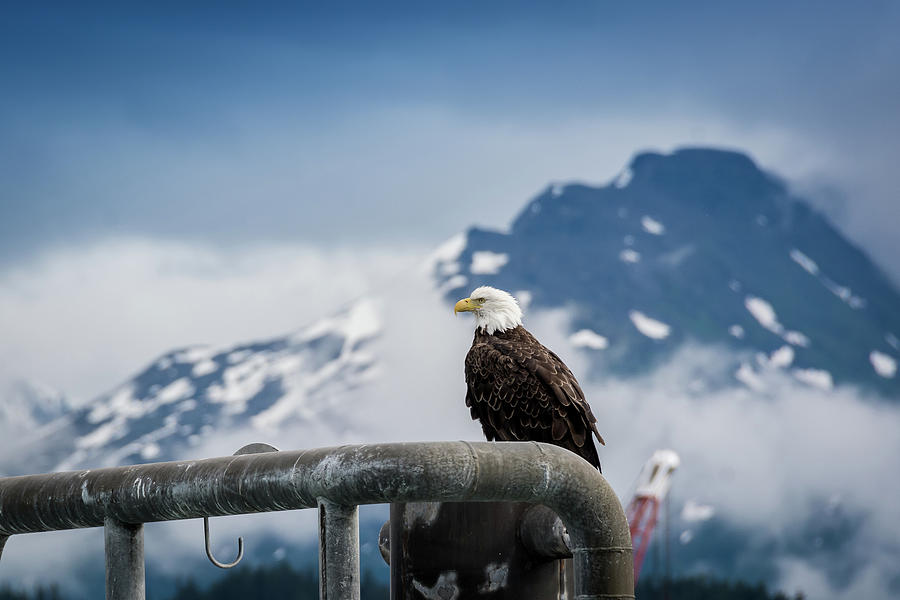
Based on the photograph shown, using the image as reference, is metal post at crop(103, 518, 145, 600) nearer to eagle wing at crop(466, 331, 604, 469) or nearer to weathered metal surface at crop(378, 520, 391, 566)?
weathered metal surface at crop(378, 520, 391, 566)

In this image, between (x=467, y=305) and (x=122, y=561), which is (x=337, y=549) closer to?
(x=122, y=561)

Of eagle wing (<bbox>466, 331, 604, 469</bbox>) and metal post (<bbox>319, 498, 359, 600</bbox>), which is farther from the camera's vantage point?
eagle wing (<bbox>466, 331, 604, 469</bbox>)

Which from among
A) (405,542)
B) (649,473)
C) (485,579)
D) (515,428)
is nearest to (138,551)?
(405,542)

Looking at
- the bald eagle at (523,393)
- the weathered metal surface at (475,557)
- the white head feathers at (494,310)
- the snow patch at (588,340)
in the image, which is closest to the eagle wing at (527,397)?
the bald eagle at (523,393)

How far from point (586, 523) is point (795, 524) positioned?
7250 inches

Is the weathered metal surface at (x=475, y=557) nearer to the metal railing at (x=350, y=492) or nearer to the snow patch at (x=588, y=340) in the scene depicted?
the metal railing at (x=350, y=492)

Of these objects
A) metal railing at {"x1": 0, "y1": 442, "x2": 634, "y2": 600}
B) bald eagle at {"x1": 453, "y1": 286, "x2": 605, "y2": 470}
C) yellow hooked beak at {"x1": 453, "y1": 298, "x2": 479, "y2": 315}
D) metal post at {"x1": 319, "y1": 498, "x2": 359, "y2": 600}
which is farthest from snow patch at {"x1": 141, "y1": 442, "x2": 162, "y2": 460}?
metal post at {"x1": 319, "y1": 498, "x2": 359, "y2": 600}

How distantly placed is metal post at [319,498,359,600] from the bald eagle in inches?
150

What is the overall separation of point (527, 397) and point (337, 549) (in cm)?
403

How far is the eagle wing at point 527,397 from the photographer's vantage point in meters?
10.7

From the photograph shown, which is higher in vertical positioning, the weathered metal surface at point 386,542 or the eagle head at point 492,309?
the eagle head at point 492,309

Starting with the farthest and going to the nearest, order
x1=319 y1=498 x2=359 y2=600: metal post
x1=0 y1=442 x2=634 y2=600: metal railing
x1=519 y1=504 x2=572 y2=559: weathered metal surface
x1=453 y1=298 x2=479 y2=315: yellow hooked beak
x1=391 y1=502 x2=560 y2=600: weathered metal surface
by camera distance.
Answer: x1=453 y1=298 x2=479 y2=315: yellow hooked beak < x1=391 y1=502 x2=560 y2=600: weathered metal surface < x1=519 y1=504 x2=572 y2=559: weathered metal surface < x1=319 y1=498 x2=359 y2=600: metal post < x1=0 y1=442 x2=634 y2=600: metal railing

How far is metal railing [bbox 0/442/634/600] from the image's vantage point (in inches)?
267

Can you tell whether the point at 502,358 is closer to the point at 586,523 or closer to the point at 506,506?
the point at 506,506
